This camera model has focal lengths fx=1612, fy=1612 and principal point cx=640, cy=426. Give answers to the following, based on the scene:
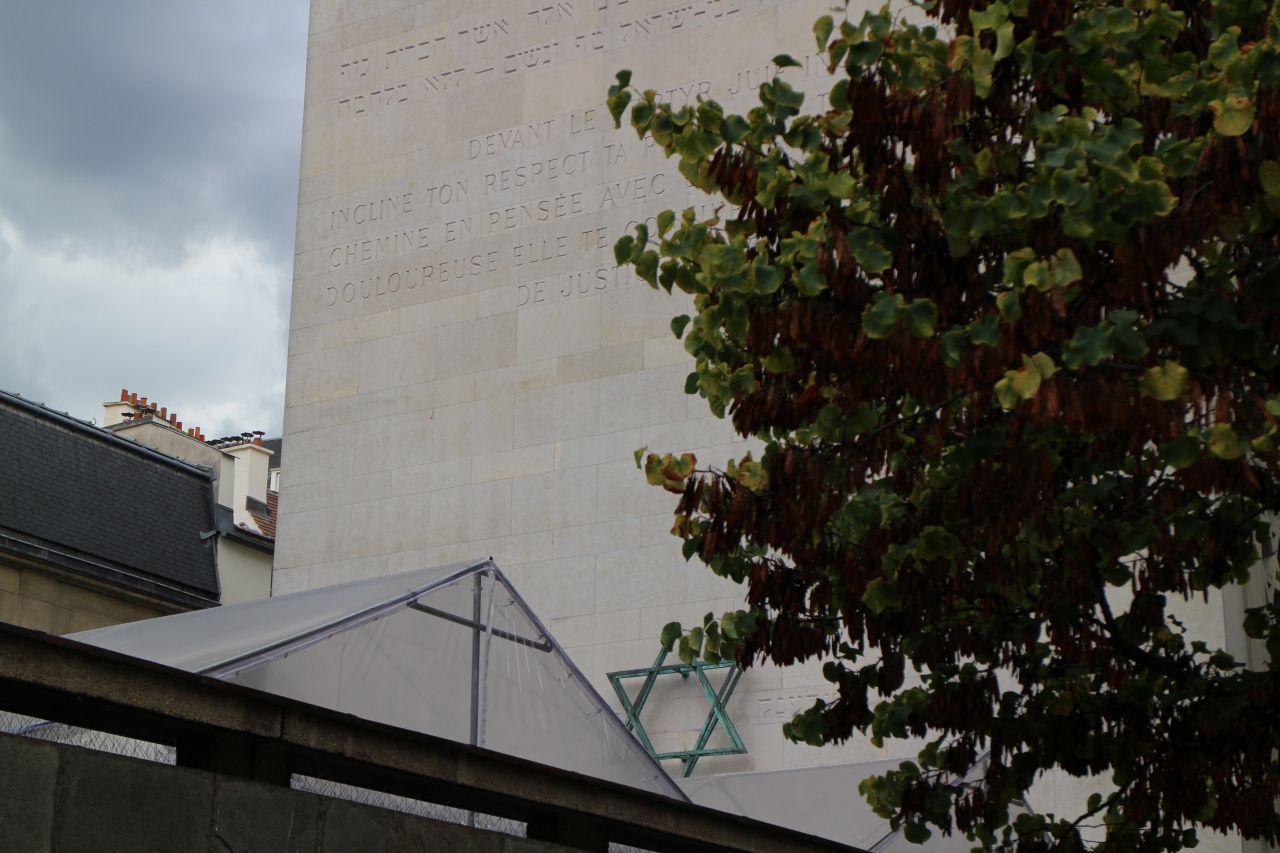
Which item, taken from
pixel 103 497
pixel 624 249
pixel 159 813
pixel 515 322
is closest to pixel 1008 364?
pixel 624 249

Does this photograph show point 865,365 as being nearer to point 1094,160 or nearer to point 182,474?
point 1094,160

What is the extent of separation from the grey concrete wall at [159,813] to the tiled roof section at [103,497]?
1030 inches

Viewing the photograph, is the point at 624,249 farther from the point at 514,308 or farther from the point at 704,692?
the point at 514,308

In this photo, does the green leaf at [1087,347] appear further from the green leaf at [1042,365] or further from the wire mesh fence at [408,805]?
the wire mesh fence at [408,805]

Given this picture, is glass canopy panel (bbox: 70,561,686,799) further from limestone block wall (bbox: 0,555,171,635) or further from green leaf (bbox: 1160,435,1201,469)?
limestone block wall (bbox: 0,555,171,635)

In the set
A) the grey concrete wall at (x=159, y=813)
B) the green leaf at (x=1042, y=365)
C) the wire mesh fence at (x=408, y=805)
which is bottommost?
the grey concrete wall at (x=159, y=813)

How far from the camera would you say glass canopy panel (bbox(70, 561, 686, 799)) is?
34.6ft

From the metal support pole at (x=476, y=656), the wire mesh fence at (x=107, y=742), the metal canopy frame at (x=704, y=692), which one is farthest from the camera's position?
the metal canopy frame at (x=704, y=692)

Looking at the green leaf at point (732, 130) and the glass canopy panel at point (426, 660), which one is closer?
the green leaf at point (732, 130)

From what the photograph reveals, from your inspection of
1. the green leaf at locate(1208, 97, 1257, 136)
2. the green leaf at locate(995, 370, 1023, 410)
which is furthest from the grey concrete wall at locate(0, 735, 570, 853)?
the green leaf at locate(1208, 97, 1257, 136)

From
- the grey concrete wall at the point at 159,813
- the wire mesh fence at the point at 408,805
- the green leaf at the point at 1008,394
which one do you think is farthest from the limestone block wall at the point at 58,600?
the green leaf at the point at 1008,394

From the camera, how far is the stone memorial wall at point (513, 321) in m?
20.7

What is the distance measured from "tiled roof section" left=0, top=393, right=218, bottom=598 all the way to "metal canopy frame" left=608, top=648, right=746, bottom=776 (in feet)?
57.2

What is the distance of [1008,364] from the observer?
7824 mm
